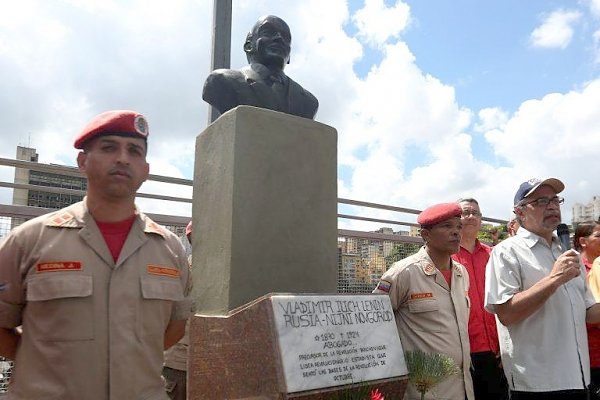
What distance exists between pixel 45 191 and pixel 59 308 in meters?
3.66

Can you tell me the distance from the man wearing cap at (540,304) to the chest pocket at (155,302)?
1.73 metres

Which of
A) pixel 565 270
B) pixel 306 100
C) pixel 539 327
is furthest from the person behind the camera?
pixel 306 100

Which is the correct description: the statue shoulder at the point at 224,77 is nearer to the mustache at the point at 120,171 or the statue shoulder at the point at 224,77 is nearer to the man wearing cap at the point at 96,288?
the man wearing cap at the point at 96,288

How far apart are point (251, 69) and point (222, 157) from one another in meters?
0.81

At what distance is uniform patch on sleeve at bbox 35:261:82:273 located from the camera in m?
1.70

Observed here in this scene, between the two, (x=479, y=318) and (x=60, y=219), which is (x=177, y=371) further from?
(x=479, y=318)

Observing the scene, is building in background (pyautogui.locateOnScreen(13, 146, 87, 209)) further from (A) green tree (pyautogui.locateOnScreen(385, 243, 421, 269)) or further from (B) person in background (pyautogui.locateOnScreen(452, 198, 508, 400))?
(A) green tree (pyautogui.locateOnScreen(385, 243, 421, 269))

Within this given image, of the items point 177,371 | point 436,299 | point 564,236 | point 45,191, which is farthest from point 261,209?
point 45,191

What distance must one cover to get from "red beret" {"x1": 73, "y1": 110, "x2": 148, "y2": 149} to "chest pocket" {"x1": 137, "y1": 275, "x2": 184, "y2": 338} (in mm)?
538

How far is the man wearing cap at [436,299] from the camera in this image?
2.78 m

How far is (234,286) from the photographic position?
8.99ft

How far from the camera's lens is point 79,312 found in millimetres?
1702

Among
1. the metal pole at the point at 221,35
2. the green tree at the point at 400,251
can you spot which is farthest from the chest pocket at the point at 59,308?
the green tree at the point at 400,251

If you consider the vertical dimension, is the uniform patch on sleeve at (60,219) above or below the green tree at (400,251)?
below
